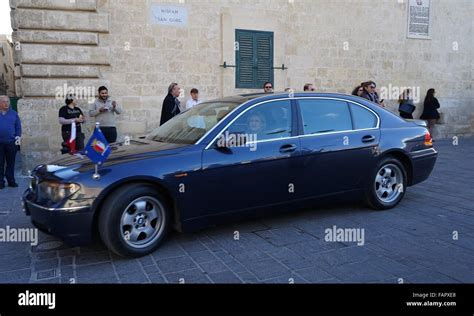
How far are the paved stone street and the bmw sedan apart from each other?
0.27 m

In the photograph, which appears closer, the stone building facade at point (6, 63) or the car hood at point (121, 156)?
the car hood at point (121, 156)

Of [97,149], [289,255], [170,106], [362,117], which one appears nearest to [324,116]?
[362,117]

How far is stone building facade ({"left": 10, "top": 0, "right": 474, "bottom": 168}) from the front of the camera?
8.69 metres

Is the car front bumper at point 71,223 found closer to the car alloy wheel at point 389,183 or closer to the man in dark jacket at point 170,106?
the car alloy wheel at point 389,183

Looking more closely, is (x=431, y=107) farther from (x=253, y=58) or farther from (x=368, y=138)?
(x=368, y=138)

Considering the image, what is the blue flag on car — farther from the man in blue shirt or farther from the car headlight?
the man in blue shirt

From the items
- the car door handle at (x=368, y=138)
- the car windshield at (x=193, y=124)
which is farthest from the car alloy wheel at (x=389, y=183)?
the car windshield at (x=193, y=124)

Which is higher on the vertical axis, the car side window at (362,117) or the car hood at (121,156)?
the car side window at (362,117)

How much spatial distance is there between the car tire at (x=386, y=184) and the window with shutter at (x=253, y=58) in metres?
5.74

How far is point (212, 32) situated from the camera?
10.2 metres

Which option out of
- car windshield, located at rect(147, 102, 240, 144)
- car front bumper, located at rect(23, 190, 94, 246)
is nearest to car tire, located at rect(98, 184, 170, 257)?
car front bumper, located at rect(23, 190, 94, 246)

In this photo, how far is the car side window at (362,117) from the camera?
533cm
